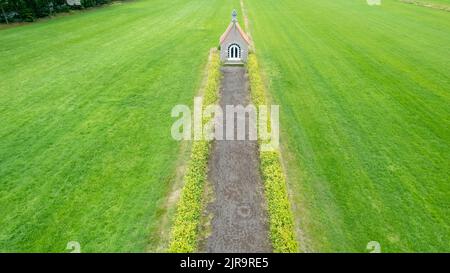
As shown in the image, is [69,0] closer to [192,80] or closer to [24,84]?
[24,84]

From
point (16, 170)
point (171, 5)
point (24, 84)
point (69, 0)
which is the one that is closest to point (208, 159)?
point (16, 170)

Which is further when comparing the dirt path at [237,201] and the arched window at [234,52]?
the arched window at [234,52]

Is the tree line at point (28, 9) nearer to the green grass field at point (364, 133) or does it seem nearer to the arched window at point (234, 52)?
the green grass field at point (364, 133)

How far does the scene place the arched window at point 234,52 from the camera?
78.8 feet

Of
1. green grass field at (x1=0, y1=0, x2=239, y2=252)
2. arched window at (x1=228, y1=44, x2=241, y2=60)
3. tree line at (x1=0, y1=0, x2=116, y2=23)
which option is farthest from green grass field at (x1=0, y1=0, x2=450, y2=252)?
tree line at (x1=0, y1=0, x2=116, y2=23)

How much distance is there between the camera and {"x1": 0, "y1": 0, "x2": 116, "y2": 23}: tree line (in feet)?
115

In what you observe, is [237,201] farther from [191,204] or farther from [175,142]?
[175,142]

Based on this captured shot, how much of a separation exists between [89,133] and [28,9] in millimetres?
30695

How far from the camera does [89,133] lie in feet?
51.8

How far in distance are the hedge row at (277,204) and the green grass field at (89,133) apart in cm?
399

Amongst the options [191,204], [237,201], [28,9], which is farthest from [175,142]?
[28,9]

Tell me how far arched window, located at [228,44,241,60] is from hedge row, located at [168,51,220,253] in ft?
38.8

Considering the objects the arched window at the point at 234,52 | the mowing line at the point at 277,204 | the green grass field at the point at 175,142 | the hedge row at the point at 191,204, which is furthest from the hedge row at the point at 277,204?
the arched window at the point at 234,52

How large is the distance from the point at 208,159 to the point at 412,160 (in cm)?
952
